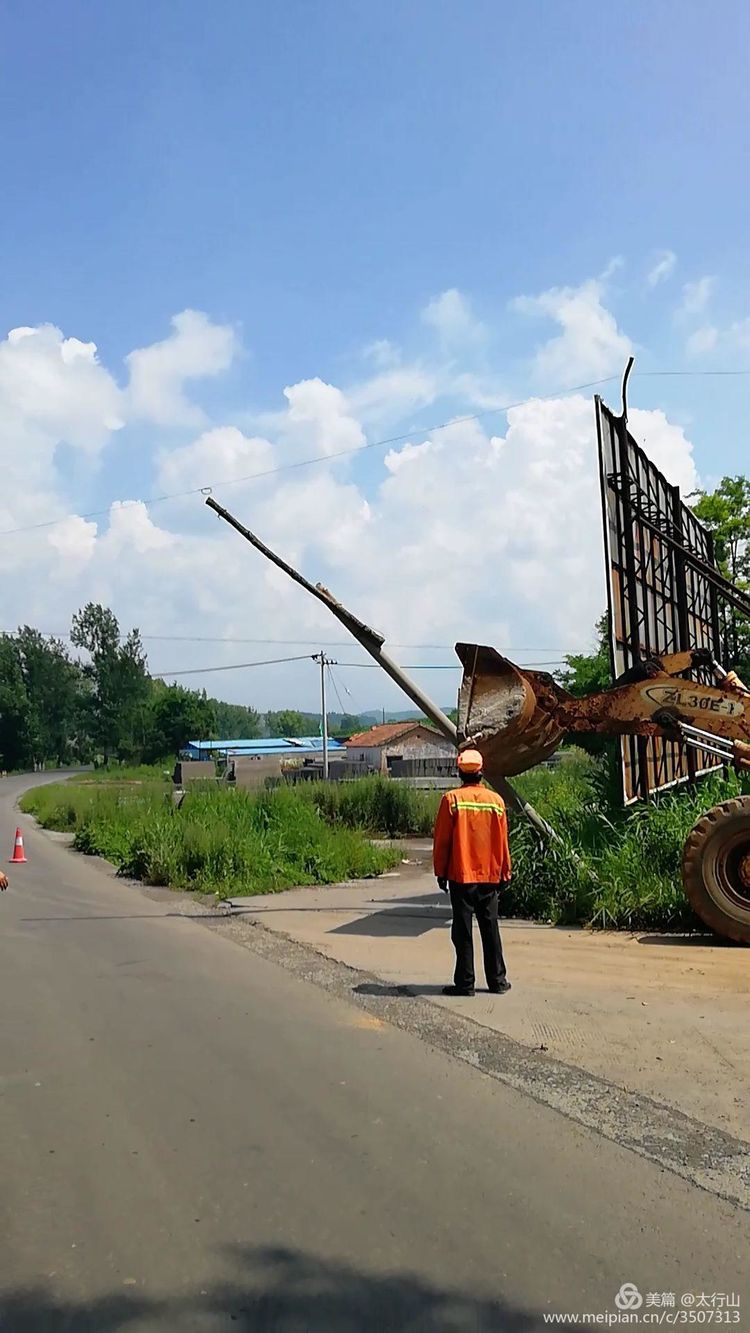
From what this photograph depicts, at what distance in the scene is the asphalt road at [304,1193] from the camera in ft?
11.3

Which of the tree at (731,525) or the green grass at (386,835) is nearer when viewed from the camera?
the green grass at (386,835)

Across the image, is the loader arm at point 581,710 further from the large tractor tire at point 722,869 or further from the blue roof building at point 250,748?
the blue roof building at point 250,748

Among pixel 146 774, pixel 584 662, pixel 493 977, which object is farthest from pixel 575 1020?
pixel 146 774

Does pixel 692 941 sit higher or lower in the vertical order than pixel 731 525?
lower

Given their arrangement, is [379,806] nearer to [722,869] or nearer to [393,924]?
[393,924]

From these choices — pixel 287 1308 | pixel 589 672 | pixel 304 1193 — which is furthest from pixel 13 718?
pixel 287 1308

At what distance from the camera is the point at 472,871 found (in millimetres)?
7605

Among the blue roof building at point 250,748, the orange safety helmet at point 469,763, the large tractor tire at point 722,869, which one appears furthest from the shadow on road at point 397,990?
the blue roof building at point 250,748

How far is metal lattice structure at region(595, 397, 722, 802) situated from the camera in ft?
42.3

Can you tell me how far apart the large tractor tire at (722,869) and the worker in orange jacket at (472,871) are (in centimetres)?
258

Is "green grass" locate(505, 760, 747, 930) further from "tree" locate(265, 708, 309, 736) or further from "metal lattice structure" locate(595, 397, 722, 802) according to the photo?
"tree" locate(265, 708, 309, 736)

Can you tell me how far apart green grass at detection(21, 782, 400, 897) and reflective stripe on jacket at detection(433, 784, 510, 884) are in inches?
250

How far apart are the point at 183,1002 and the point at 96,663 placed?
10010cm

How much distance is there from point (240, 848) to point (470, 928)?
7756 mm
